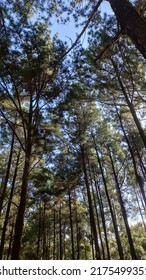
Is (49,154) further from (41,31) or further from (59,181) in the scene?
(41,31)

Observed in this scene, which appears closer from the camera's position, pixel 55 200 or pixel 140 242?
pixel 55 200

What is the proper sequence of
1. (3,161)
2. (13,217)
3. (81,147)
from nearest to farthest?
(81,147) < (3,161) < (13,217)

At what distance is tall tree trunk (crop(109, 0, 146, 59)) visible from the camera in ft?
6.90

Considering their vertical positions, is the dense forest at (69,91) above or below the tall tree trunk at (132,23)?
above

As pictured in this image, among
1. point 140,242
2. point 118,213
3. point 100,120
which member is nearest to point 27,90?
point 100,120

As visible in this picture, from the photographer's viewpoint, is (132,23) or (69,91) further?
(69,91)

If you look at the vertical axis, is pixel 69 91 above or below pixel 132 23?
above

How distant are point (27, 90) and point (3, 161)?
22.9ft

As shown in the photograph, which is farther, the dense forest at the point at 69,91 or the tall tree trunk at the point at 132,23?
the dense forest at the point at 69,91

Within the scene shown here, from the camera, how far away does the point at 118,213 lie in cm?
2073

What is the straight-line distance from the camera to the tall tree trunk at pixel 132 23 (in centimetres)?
210

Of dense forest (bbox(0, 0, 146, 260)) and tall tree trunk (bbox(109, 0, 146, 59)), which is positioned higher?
dense forest (bbox(0, 0, 146, 260))

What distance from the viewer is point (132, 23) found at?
7.51 ft

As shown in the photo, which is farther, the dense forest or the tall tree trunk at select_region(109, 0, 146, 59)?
the dense forest
